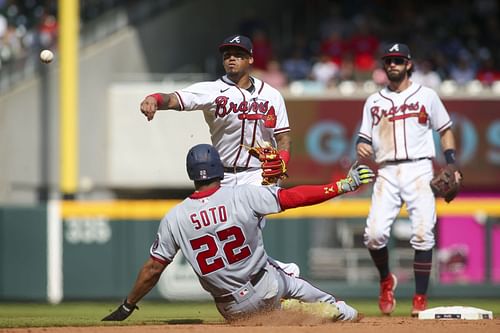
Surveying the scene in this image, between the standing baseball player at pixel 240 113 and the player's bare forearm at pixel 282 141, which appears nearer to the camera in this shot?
the standing baseball player at pixel 240 113

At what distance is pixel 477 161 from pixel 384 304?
8697mm

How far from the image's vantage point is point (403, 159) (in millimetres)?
9508

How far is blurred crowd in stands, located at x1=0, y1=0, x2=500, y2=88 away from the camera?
716 inches

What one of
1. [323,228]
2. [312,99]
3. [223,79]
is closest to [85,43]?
[312,99]

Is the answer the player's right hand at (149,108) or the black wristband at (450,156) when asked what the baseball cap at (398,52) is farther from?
the player's right hand at (149,108)

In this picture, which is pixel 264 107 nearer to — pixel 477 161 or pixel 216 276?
pixel 216 276

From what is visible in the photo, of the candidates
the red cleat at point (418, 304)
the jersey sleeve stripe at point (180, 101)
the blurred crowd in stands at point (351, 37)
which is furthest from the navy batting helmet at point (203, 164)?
the blurred crowd in stands at point (351, 37)

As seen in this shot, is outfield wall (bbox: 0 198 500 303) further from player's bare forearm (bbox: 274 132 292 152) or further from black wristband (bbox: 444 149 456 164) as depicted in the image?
player's bare forearm (bbox: 274 132 292 152)

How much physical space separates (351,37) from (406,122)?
31.4 feet

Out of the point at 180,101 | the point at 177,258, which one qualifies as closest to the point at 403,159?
the point at 180,101

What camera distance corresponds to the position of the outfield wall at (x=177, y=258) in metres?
14.8

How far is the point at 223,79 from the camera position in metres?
9.00

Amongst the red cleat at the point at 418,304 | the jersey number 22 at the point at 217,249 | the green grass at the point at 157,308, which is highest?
the jersey number 22 at the point at 217,249

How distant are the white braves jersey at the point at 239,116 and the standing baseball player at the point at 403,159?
92 centimetres
